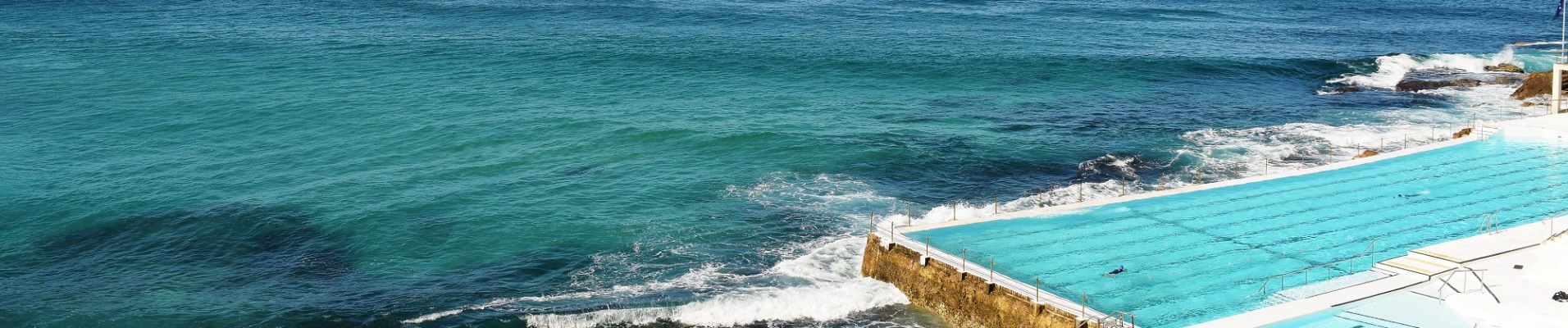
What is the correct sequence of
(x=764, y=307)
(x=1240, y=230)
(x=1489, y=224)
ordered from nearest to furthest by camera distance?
(x=764, y=307)
(x=1489, y=224)
(x=1240, y=230)

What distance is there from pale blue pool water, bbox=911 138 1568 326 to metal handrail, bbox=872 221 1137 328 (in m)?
0.48

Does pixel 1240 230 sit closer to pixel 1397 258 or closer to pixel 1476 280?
pixel 1397 258

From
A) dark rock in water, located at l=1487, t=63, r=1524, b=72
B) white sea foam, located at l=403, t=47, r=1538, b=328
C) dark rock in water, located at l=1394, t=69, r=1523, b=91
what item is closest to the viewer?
white sea foam, located at l=403, t=47, r=1538, b=328

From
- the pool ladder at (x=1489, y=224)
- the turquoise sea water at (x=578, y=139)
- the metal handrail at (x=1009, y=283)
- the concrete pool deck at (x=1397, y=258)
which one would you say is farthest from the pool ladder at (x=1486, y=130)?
the metal handrail at (x=1009, y=283)

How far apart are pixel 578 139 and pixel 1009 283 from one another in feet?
75.4

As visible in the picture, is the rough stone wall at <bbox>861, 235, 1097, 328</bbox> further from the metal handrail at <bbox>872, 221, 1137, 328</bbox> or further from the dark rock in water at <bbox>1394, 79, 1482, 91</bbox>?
the dark rock in water at <bbox>1394, 79, 1482, 91</bbox>

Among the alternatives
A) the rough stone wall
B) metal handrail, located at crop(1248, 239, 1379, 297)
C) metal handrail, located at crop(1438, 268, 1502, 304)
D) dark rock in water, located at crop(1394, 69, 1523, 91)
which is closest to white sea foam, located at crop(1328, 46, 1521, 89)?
dark rock in water, located at crop(1394, 69, 1523, 91)

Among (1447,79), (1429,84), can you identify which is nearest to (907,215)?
(1429,84)

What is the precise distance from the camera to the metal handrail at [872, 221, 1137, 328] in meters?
20.9

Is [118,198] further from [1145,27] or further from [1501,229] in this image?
[1145,27]

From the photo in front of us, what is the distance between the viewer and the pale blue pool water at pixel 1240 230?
74.6 feet

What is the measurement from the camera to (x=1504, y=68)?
59.1 m

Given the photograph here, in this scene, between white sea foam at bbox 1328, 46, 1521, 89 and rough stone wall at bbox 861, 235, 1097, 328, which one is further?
white sea foam at bbox 1328, 46, 1521, 89

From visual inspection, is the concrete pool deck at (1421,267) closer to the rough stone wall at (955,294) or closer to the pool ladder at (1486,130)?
the rough stone wall at (955,294)
